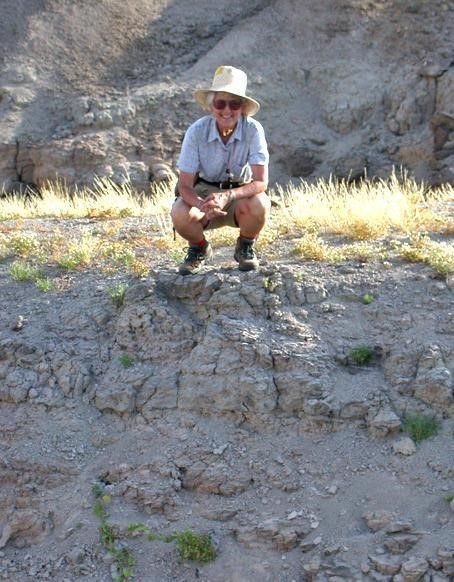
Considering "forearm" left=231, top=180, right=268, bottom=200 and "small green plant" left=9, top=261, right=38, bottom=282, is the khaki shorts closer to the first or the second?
"forearm" left=231, top=180, right=268, bottom=200

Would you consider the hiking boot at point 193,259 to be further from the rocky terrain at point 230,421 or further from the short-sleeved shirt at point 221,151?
the short-sleeved shirt at point 221,151

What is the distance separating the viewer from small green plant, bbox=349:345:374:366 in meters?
6.57

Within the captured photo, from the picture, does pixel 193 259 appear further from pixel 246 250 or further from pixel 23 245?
pixel 23 245

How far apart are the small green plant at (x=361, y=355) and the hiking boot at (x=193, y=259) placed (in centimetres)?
145

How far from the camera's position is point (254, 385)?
641 cm

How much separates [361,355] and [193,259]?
61.9 inches

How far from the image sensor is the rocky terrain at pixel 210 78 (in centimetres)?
1530

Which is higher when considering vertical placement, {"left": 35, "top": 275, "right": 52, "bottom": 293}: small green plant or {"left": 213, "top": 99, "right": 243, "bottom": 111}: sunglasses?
{"left": 213, "top": 99, "right": 243, "bottom": 111}: sunglasses

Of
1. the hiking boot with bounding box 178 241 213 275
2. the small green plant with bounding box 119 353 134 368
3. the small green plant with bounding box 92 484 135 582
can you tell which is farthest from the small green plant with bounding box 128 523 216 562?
the hiking boot with bounding box 178 241 213 275

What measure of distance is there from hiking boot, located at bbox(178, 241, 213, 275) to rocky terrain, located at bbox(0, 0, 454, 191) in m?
7.92

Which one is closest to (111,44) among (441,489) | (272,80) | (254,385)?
(272,80)

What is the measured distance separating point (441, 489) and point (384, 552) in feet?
2.09

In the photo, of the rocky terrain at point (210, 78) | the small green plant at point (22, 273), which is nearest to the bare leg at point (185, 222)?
the small green plant at point (22, 273)

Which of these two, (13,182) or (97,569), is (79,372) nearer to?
(97,569)
